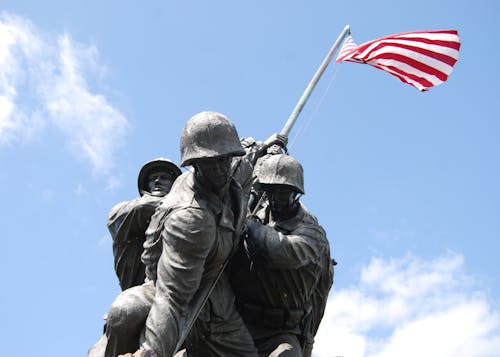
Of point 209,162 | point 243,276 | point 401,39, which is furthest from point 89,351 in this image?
point 401,39

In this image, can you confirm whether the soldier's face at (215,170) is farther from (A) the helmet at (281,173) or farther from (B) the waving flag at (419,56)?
(B) the waving flag at (419,56)

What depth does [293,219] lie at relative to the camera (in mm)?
7695

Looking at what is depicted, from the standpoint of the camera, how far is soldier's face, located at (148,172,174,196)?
8.55m

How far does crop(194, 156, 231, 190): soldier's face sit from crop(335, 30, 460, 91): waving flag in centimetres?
704

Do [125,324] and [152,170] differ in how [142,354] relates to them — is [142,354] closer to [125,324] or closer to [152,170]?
[125,324]

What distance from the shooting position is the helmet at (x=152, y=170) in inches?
340

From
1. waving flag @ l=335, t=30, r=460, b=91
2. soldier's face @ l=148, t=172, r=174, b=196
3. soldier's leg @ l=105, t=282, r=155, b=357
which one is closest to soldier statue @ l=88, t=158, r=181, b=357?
soldier's face @ l=148, t=172, r=174, b=196

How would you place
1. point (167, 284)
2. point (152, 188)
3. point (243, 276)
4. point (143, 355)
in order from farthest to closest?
point (152, 188), point (243, 276), point (167, 284), point (143, 355)

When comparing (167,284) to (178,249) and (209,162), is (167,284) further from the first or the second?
(209,162)

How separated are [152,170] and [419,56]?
21.0ft

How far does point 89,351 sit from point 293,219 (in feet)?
6.93

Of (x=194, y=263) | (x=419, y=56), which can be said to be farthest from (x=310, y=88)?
(x=194, y=263)

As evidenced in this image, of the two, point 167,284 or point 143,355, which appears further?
point 167,284

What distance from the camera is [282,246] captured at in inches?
286
